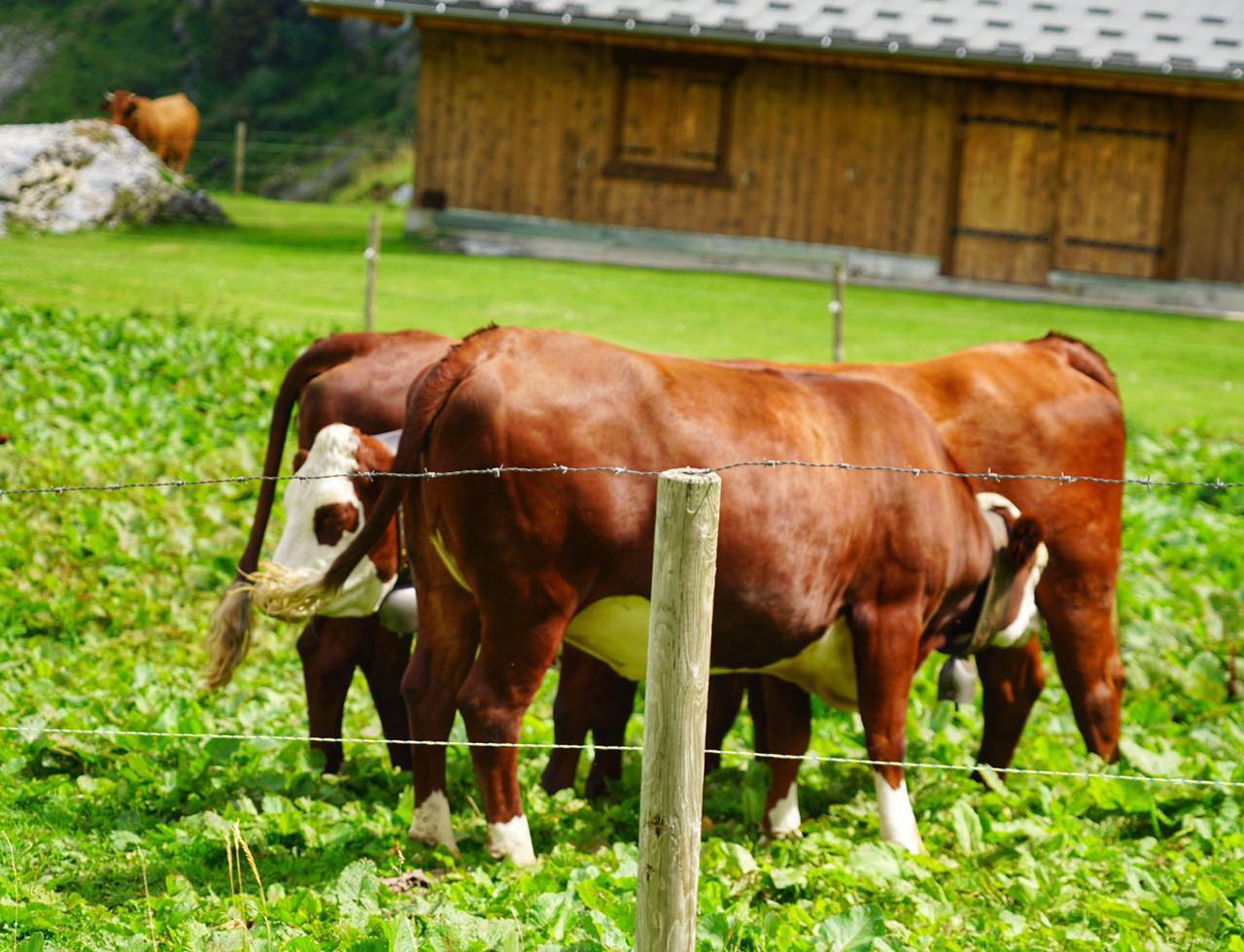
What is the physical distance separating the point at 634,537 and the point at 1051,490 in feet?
8.22

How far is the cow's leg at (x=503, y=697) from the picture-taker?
5262 millimetres

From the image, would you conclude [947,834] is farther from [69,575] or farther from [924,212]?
[924,212]

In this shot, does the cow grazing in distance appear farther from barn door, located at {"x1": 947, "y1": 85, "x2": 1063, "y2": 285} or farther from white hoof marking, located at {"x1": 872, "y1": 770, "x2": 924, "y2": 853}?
barn door, located at {"x1": 947, "y1": 85, "x2": 1063, "y2": 285}

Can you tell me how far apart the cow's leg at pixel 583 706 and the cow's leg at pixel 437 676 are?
86 centimetres

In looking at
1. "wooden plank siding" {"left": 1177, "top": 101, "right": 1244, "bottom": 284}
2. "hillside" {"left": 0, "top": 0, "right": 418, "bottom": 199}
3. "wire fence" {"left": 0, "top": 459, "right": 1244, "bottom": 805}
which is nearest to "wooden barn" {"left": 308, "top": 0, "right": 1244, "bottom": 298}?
"wooden plank siding" {"left": 1177, "top": 101, "right": 1244, "bottom": 284}

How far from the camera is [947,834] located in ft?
19.0

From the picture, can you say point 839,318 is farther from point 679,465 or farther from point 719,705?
point 679,465

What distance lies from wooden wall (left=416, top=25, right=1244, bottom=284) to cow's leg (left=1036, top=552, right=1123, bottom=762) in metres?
14.0

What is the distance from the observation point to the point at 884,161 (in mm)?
20516

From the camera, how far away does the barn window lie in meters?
20.6

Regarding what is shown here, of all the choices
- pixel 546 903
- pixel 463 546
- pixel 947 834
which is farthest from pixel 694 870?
pixel 947 834

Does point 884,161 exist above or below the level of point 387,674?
above

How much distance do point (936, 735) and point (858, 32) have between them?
14298 mm

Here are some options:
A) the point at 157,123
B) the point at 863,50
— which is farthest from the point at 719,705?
the point at 157,123
